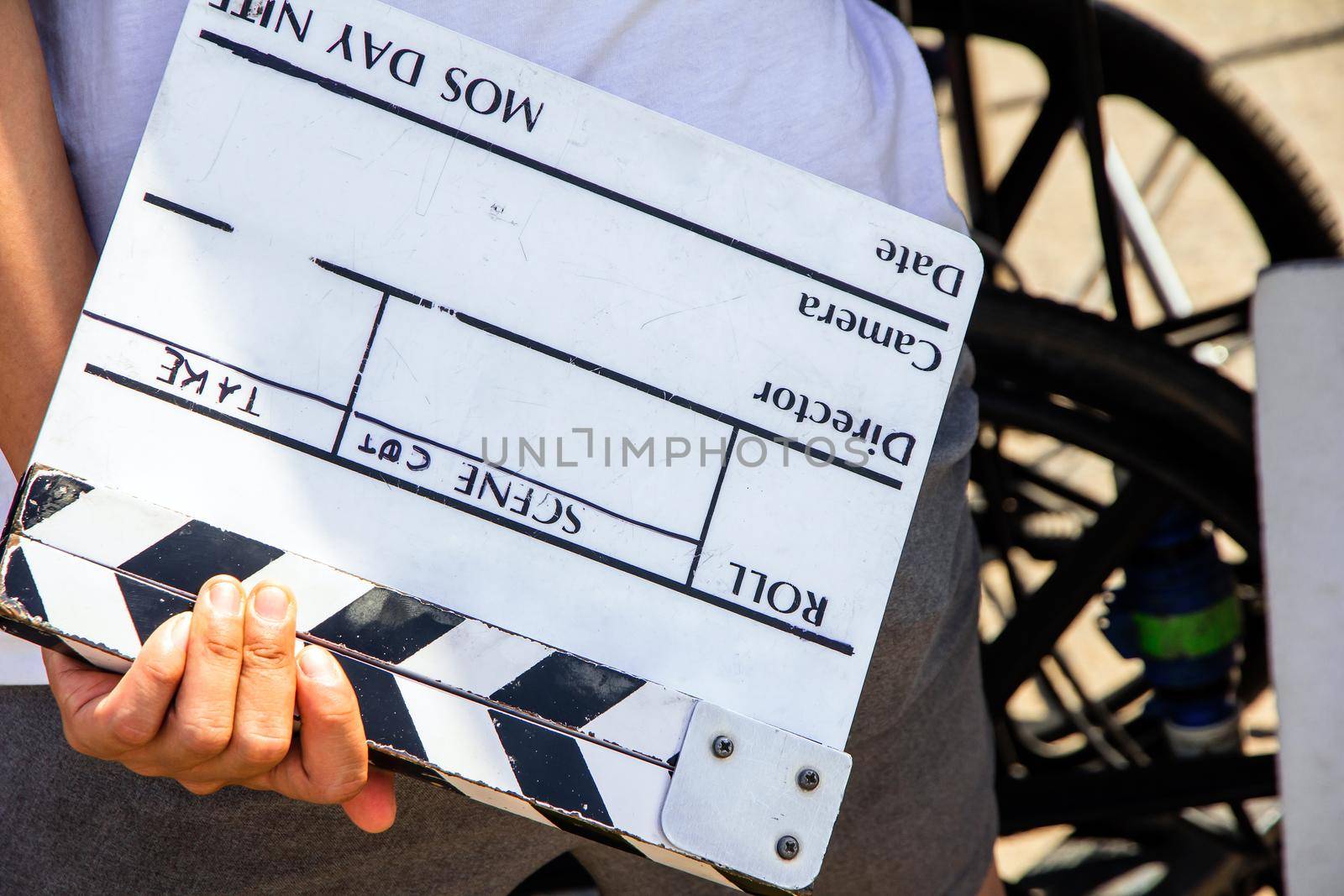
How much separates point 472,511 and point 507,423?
0.06 metres

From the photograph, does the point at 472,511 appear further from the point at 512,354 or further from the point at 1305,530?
the point at 1305,530

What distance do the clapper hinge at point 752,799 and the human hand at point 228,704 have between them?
0.21 m

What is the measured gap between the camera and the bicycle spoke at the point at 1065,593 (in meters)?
1.29

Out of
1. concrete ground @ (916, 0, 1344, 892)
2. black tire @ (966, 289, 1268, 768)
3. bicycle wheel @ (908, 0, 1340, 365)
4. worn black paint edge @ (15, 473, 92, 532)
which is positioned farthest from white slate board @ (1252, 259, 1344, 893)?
concrete ground @ (916, 0, 1344, 892)

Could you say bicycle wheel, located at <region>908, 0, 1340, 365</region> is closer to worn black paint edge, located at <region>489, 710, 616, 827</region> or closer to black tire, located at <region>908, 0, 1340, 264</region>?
black tire, located at <region>908, 0, 1340, 264</region>

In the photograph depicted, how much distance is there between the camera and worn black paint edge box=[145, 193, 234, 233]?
0.72m

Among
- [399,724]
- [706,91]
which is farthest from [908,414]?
[399,724]

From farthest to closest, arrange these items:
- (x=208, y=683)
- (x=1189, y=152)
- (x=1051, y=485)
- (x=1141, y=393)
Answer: (x=1189, y=152)
(x=1051, y=485)
(x=1141, y=393)
(x=208, y=683)

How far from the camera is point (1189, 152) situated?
268cm

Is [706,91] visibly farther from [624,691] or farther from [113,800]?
[113,800]

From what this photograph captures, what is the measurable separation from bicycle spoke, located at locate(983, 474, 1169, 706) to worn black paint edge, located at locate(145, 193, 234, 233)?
3.30 ft

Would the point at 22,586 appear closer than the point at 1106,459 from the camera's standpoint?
Yes

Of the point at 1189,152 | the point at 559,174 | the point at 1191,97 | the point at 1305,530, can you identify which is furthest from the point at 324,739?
the point at 1189,152

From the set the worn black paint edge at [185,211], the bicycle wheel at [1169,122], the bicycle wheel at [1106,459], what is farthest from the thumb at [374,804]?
the bicycle wheel at [1169,122]
